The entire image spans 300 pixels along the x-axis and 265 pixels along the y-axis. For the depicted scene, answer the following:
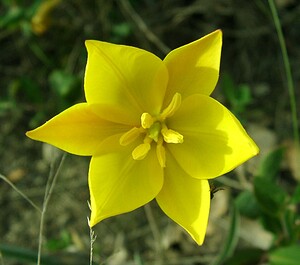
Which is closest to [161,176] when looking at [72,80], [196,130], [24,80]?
[196,130]

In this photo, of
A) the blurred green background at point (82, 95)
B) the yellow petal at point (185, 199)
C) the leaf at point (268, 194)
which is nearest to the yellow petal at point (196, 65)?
the yellow petal at point (185, 199)

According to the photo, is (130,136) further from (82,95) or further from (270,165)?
(82,95)

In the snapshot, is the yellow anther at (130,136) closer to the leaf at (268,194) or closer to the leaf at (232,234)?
the leaf at (268,194)

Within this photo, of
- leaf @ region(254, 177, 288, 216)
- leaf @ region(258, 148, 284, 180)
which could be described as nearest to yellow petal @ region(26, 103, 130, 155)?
leaf @ region(254, 177, 288, 216)

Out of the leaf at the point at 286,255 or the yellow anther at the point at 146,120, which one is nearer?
the yellow anther at the point at 146,120

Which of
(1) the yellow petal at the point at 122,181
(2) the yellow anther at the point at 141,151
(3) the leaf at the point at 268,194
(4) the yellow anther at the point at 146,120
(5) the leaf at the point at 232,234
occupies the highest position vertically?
(4) the yellow anther at the point at 146,120

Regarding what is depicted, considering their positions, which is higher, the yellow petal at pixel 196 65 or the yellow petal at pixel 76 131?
the yellow petal at pixel 196 65

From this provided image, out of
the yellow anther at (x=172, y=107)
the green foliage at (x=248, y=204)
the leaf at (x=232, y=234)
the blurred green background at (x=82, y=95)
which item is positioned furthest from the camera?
the blurred green background at (x=82, y=95)
